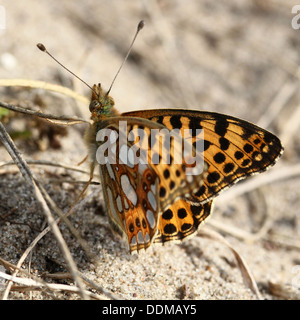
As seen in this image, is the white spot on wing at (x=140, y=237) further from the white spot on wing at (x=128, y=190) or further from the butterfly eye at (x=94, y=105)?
the butterfly eye at (x=94, y=105)

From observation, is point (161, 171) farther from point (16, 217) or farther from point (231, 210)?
point (231, 210)

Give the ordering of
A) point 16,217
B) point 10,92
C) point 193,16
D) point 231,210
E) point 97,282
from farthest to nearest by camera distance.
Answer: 1. point 193,16
2. point 231,210
3. point 10,92
4. point 16,217
5. point 97,282

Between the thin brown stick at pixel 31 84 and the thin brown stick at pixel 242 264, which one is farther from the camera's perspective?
the thin brown stick at pixel 242 264

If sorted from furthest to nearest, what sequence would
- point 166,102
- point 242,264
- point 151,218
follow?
point 166,102
point 242,264
point 151,218

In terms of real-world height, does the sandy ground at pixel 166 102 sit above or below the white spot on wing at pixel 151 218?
above

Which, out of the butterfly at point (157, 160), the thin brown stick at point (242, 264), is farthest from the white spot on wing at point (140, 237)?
the thin brown stick at point (242, 264)

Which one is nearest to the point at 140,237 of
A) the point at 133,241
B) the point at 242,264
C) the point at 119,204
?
the point at 133,241

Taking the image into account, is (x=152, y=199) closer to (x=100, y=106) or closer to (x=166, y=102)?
(x=100, y=106)
